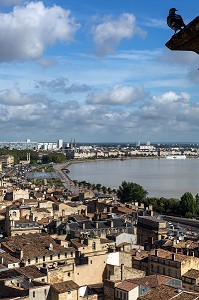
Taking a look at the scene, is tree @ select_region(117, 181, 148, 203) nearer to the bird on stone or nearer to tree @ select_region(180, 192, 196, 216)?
tree @ select_region(180, 192, 196, 216)

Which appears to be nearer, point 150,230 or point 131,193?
point 150,230

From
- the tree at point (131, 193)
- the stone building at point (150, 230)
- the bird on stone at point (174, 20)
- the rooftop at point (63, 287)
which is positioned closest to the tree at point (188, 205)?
the tree at point (131, 193)

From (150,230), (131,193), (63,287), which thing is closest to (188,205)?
(131,193)

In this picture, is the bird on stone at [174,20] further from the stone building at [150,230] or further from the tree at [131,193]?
the tree at [131,193]

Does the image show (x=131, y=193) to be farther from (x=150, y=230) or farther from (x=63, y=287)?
(x=63, y=287)

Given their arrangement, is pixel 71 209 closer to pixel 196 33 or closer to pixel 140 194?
pixel 140 194

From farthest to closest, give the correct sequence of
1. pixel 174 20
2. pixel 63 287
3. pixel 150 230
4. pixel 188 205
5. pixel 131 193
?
pixel 131 193 → pixel 188 205 → pixel 150 230 → pixel 63 287 → pixel 174 20

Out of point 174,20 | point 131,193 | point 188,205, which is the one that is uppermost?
point 174,20

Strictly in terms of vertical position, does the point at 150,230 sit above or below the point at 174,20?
below

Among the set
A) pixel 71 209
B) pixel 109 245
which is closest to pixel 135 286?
pixel 109 245

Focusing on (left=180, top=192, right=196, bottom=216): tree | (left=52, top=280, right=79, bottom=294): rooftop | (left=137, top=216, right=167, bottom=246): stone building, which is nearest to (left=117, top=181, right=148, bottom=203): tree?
(left=180, top=192, right=196, bottom=216): tree
